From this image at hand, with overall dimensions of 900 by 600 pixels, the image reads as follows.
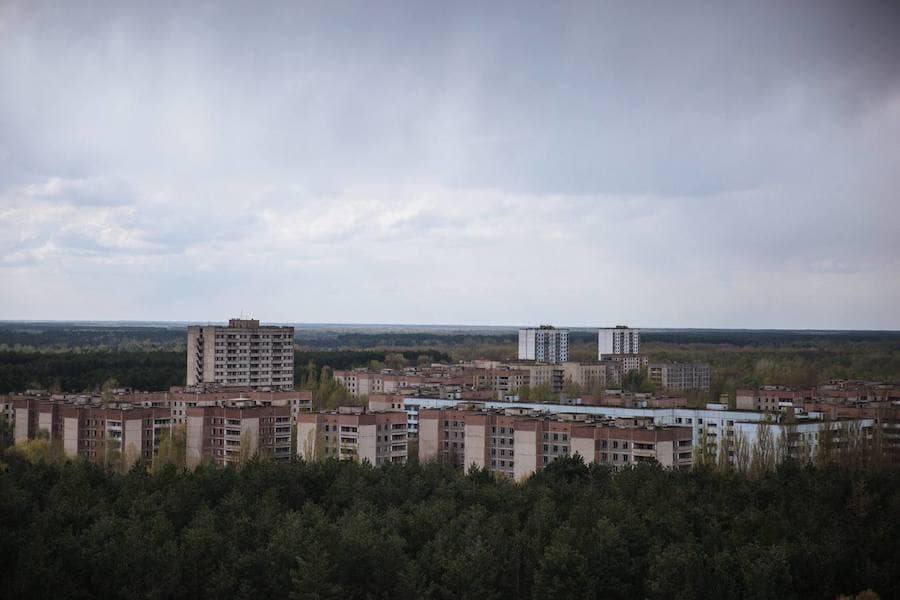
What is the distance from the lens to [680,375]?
53.2 metres

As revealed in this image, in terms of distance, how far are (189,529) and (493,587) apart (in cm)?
423

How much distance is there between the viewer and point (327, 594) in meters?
11.6

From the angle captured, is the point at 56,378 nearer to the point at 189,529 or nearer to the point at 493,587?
the point at 189,529

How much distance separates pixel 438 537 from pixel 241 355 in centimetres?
2650

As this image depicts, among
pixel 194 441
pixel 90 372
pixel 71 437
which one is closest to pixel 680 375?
pixel 90 372

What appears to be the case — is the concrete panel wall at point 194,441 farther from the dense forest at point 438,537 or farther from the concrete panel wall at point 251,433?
the dense forest at point 438,537

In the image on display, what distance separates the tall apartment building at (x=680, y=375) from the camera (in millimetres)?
52263

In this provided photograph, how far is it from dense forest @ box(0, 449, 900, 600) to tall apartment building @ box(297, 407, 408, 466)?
A: 6.51 m

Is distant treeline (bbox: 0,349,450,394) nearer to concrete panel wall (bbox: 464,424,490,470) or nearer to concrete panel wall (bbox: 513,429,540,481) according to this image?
concrete panel wall (bbox: 464,424,490,470)

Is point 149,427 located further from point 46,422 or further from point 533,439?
point 533,439

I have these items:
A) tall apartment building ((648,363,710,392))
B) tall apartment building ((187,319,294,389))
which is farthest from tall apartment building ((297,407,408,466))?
tall apartment building ((648,363,710,392))

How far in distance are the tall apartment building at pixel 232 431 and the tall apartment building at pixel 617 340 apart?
1750 inches

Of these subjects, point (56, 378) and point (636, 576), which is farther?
point (56, 378)

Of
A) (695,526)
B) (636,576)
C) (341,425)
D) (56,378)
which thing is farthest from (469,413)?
(56,378)
